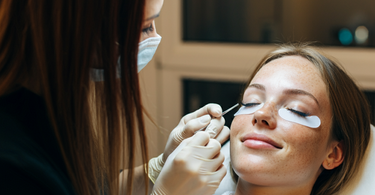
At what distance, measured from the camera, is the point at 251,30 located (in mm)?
2508

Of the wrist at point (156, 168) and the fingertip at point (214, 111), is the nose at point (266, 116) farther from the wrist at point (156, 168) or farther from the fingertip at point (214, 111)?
the wrist at point (156, 168)

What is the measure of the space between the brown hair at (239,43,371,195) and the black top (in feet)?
2.99

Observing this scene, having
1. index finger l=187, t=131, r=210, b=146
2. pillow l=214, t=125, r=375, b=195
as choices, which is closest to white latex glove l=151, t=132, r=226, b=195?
index finger l=187, t=131, r=210, b=146

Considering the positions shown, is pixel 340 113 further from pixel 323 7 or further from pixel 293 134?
pixel 323 7

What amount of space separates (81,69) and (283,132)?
68 cm

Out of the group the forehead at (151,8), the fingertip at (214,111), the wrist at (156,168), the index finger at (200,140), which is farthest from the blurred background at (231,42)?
the forehead at (151,8)

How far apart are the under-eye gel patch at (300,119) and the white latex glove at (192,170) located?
0.82ft

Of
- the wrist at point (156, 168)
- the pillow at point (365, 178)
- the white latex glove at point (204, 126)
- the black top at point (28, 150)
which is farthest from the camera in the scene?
the wrist at point (156, 168)

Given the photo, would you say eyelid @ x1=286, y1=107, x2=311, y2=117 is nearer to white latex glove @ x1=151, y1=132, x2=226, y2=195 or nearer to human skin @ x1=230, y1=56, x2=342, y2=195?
human skin @ x1=230, y1=56, x2=342, y2=195

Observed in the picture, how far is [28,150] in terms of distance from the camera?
75 centimetres

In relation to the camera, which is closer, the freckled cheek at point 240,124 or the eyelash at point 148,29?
the eyelash at point 148,29

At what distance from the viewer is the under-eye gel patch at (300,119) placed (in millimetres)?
1146

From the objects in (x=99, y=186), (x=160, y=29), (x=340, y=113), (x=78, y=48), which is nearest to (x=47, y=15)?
(x=78, y=48)

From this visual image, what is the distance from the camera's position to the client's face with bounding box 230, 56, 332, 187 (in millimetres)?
1110
